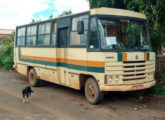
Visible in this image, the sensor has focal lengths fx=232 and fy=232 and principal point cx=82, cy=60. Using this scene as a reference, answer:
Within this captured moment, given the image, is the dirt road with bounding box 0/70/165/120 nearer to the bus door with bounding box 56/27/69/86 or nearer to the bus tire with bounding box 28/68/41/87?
the bus door with bounding box 56/27/69/86

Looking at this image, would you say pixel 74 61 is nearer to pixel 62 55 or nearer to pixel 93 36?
pixel 62 55

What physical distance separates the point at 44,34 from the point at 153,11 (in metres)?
4.64

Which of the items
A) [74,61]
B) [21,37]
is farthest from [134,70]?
[21,37]

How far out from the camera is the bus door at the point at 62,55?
8625 mm

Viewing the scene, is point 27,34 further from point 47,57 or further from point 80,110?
point 80,110

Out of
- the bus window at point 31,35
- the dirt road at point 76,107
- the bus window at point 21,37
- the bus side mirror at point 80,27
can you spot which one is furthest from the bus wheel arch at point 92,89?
the bus window at point 21,37

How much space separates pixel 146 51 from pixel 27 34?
6545mm

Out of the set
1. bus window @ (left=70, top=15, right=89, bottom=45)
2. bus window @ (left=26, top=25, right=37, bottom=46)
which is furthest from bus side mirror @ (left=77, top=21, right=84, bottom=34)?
bus window @ (left=26, top=25, right=37, bottom=46)

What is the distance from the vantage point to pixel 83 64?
25.0 ft

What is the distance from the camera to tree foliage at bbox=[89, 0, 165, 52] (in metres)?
9.16

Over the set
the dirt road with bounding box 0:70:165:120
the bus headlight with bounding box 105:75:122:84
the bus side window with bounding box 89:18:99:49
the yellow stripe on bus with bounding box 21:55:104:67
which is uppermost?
the bus side window with bounding box 89:18:99:49

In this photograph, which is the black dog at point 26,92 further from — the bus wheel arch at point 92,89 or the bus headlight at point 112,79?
the bus headlight at point 112,79

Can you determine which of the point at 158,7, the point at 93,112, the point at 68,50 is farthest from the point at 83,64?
the point at 158,7

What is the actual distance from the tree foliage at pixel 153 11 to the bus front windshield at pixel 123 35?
5.00 ft
